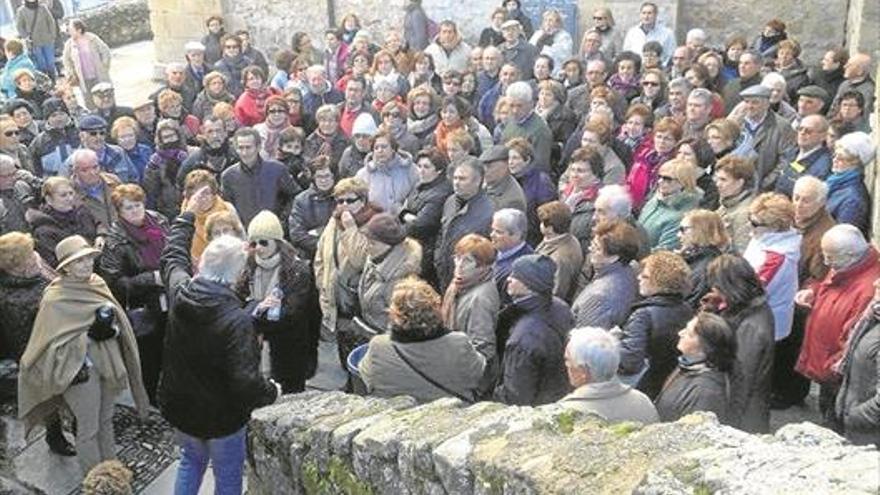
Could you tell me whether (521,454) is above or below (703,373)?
above

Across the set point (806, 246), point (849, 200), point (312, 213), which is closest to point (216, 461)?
point (312, 213)

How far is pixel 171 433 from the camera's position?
261 inches

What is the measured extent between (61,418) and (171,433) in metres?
0.72

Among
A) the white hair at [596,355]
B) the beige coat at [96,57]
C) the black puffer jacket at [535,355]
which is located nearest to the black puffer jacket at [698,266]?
the black puffer jacket at [535,355]

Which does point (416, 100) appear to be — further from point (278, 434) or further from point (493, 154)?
point (278, 434)

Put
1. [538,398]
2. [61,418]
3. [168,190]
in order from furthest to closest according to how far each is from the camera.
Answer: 1. [168,190]
2. [61,418]
3. [538,398]

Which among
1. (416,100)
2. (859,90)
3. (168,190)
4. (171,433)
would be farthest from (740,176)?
(168,190)

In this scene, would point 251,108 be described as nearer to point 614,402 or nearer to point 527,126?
point 527,126

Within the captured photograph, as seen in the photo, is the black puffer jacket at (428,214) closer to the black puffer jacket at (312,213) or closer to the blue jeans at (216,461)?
the black puffer jacket at (312,213)

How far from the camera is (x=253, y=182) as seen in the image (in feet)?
26.8

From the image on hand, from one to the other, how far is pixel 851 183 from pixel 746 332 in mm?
2341

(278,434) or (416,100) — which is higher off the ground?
(416,100)

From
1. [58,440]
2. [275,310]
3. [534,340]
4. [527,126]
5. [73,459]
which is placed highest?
[527,126]

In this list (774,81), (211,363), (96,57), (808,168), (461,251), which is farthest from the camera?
(96,57)
